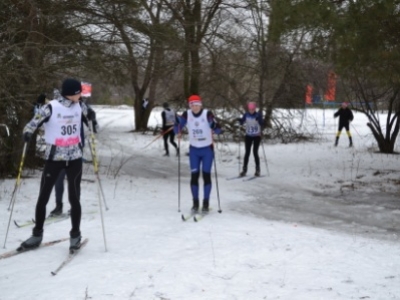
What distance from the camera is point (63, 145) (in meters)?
6.00

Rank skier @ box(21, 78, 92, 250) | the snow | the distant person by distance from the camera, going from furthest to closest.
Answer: the distant person < skier @ box(21, 78, 92, 250) < the snow

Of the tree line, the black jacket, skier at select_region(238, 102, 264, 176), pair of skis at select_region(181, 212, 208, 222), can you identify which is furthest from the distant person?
pair of skis at select_region(181, 212, 208, 222)

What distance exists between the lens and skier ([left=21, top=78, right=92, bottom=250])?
19.6 feet

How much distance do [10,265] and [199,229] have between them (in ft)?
8.90

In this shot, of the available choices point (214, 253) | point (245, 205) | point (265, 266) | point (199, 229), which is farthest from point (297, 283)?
point (245, 205)

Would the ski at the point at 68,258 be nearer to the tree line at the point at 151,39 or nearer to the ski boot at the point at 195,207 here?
the ski boot at the point at 195,207

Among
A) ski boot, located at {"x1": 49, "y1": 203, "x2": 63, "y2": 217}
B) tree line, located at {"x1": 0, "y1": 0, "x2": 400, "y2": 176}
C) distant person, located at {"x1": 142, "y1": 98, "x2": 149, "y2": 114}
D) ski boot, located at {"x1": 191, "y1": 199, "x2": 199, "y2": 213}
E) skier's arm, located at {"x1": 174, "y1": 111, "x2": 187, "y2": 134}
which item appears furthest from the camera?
distant person, located at {"x1": 142, "y1": 98, "x2": 149, "y2": 114}

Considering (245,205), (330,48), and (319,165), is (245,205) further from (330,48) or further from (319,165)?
(319,165)

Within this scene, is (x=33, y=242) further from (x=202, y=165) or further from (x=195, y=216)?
(x=202, y=165)

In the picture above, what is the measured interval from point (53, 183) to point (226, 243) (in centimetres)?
232

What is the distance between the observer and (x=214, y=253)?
5957 mm

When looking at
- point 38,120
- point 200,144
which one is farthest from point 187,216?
point 38,120

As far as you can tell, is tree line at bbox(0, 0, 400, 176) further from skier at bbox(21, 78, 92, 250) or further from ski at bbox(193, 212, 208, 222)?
ski at bbox(193, 212, 208, 222)

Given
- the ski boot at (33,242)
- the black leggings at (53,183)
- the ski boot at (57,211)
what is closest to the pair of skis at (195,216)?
the ski boot at (57,211)
